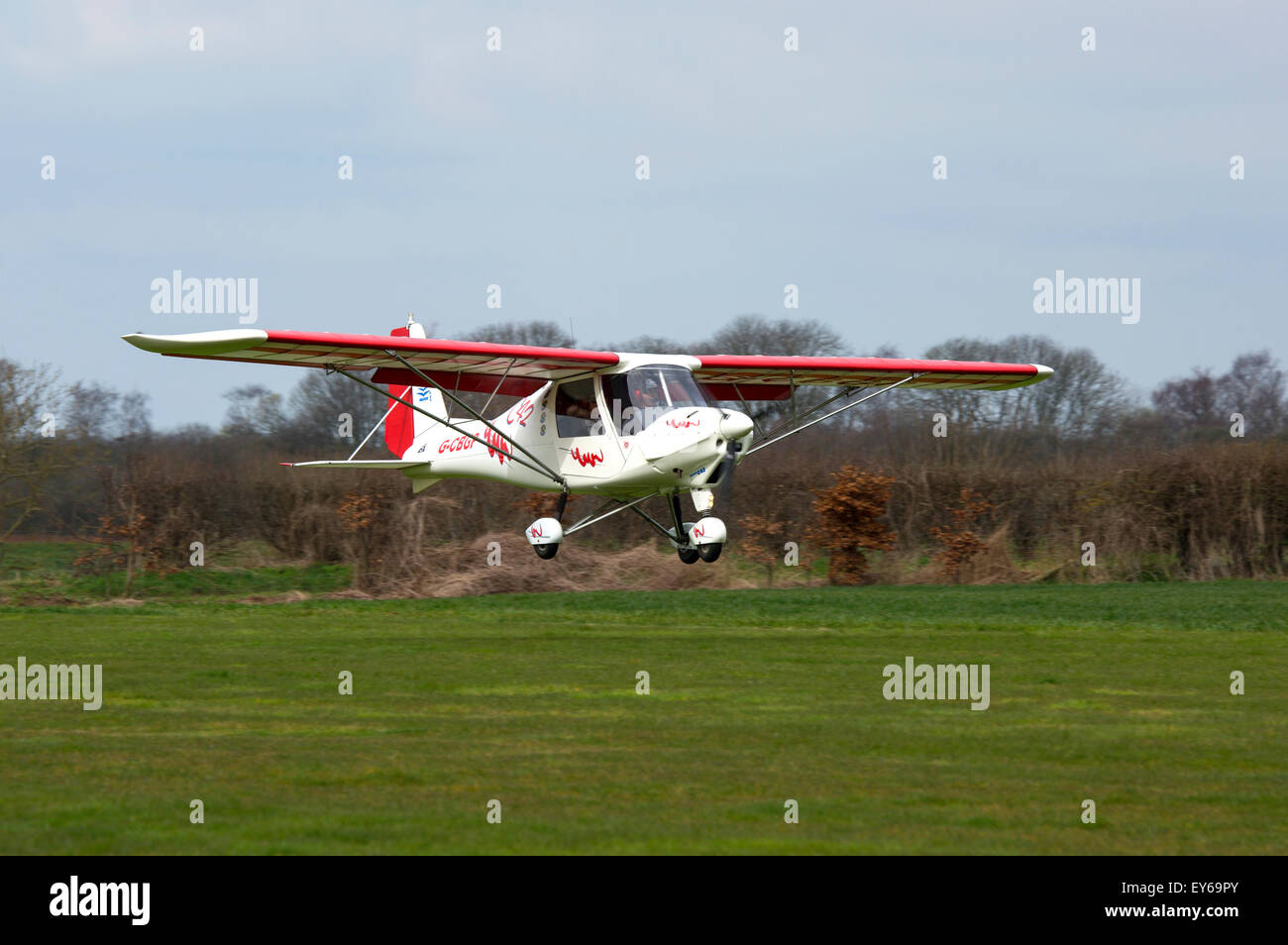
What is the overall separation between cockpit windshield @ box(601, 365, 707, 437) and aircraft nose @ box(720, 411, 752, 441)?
86cm

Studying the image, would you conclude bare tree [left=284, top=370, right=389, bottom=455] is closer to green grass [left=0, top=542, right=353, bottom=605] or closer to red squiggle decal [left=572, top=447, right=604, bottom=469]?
green grass [left=0, top=542, right=353, bottom=605]

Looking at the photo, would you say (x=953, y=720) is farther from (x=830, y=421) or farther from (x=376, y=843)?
(x=830, y=421)

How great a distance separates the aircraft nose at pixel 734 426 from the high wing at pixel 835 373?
2528 millimetres

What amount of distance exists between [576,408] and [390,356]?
271cm

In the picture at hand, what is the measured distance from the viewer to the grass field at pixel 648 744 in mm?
9141

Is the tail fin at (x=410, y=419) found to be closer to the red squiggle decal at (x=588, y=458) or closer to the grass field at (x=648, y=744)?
the grass field at (x=648, y=744)

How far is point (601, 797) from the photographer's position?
33.7 ft

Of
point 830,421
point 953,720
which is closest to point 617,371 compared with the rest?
point 953,720

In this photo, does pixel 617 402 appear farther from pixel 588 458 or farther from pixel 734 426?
pixel 734 426

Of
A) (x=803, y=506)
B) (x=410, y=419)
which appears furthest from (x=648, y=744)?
(x=803, y=506)

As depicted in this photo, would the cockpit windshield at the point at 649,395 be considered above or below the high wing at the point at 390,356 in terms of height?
below

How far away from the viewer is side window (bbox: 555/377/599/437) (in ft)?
65.7

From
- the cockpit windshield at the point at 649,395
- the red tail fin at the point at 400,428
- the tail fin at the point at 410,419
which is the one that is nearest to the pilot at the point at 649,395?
the cockpit windshield at the point at 649,395

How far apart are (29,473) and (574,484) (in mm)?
21216
